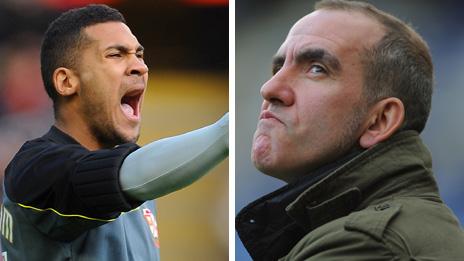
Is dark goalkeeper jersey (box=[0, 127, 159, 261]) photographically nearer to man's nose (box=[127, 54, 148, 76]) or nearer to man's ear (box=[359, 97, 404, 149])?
man's nose (box=[127, 54, 148, 76])

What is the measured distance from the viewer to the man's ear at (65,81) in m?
2.59

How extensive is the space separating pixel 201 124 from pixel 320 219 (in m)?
0.69

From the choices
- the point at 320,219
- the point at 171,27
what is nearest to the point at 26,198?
the point at 171,27

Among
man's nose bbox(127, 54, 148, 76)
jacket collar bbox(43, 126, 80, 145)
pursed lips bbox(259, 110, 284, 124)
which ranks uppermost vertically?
man's nose bbox(127, 54, 148, 76)

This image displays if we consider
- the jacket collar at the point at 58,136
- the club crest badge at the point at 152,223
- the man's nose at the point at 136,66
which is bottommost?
the club crest badge at the point at 152,223

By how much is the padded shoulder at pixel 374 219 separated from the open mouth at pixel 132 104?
3.18 feet

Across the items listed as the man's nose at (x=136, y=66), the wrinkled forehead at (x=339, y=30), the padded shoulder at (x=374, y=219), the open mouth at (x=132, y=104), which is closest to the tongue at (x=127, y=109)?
the open mouth at (x=132, y=104)

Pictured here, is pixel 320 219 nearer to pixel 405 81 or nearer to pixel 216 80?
pixel 405 81

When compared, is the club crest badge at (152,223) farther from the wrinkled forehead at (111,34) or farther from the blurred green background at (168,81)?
the wrinkled forehead at (111,34)

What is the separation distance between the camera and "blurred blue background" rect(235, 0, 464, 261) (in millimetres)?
2408

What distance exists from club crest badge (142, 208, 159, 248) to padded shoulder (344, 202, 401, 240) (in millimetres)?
888

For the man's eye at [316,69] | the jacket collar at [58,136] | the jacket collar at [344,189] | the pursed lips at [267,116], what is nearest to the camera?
the jacket collar at [344,189]

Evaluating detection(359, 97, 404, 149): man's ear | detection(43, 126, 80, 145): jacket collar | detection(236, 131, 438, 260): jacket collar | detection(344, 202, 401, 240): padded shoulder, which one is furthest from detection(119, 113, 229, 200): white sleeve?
detection(344, 202, 401, 240): padded shoulder

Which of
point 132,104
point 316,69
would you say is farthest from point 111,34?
point 316,69
